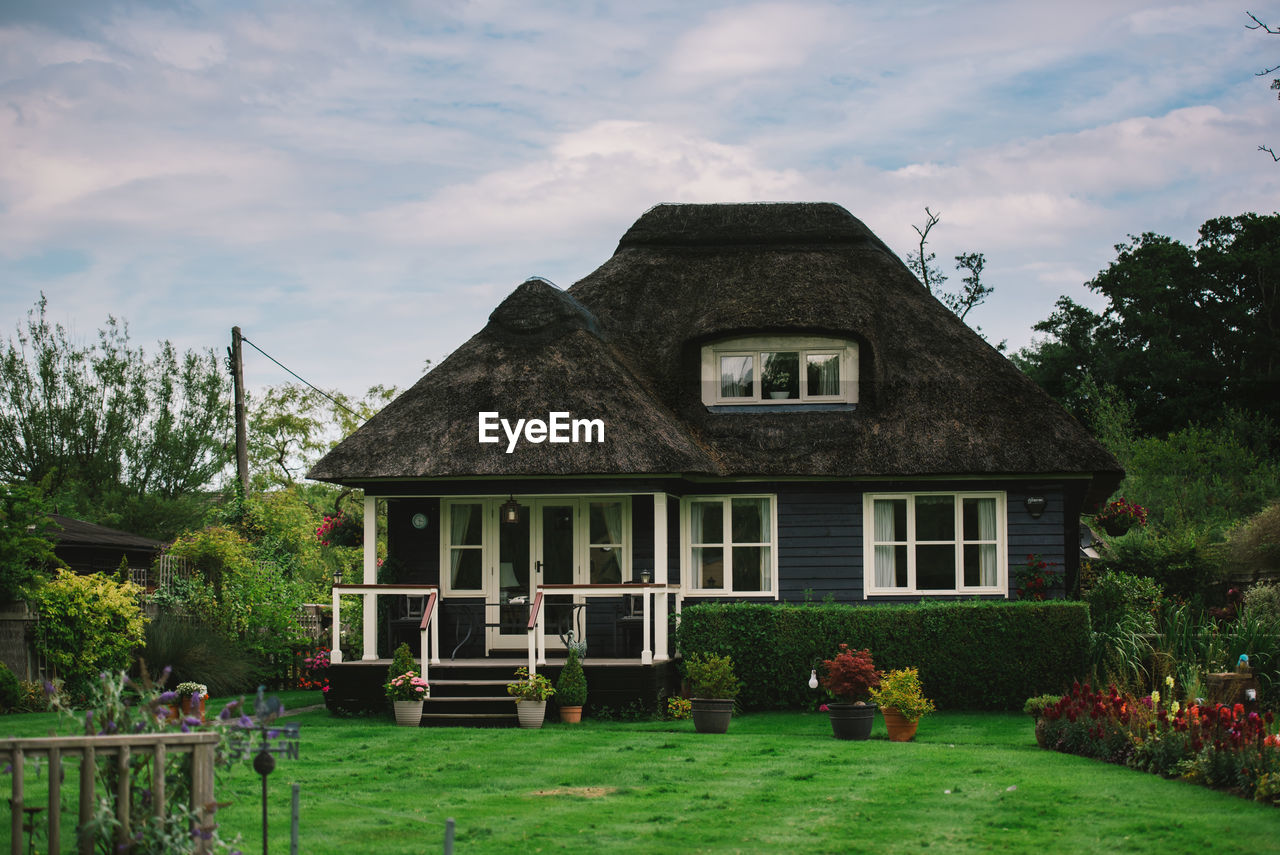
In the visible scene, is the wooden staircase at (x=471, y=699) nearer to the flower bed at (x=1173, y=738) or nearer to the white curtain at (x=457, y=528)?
the white curtain at (x=457, y=528)

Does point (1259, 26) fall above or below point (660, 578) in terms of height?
above

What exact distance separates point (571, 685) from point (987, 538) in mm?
7063

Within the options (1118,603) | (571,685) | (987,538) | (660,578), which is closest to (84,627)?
(571,685)

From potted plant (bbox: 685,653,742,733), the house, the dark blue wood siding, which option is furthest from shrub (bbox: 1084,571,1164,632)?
potted plant (bbox: 685,653,742,733)

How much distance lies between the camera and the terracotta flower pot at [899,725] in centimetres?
1412

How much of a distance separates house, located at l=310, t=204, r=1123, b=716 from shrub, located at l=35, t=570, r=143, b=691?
12.4 feet

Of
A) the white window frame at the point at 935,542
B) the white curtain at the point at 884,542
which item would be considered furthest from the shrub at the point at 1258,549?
the white curtain at the point at 884,542

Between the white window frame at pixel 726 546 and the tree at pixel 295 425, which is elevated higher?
the tree at pixel 295 425

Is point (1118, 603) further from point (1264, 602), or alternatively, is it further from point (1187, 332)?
point (1187, 332)

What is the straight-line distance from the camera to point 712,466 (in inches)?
733

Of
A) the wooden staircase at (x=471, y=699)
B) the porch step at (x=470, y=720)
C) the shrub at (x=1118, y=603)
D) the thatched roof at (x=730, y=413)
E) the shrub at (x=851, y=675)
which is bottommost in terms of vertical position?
the porch step at (x=470, y=720)

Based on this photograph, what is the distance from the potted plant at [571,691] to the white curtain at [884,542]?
554cm

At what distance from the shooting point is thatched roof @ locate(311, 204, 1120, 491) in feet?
58.5

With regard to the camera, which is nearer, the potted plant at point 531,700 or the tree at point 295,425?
the potted plant at point 531,700
